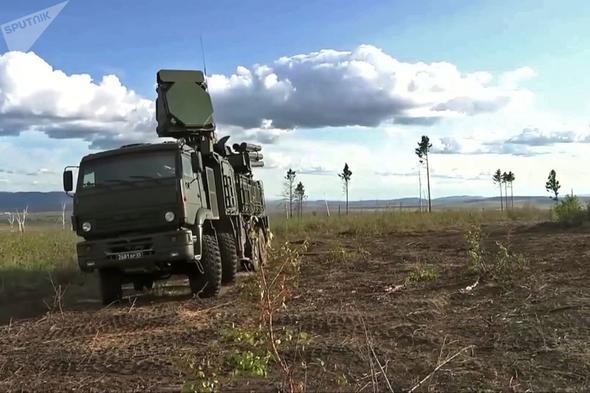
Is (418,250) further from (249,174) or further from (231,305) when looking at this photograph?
(231,305)

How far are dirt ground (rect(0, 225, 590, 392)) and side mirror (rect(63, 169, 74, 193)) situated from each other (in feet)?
6.68

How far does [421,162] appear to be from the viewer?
6400 cm

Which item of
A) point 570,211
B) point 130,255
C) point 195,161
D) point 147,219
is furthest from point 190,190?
point 570,211

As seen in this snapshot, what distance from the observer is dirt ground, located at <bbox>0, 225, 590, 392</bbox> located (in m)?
5.68

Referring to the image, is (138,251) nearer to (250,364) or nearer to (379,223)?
(250,364)

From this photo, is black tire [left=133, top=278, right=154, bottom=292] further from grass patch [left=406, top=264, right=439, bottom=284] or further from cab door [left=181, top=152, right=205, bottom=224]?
grass patch [left=406, top=264, right=439, bottom=284]

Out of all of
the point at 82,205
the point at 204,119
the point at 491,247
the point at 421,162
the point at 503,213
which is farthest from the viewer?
the point at 421,162

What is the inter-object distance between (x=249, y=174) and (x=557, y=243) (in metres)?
8.87

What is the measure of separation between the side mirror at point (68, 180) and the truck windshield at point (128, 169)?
0.72ft

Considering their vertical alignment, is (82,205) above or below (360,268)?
above

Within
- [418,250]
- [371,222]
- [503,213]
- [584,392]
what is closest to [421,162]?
[503,213]

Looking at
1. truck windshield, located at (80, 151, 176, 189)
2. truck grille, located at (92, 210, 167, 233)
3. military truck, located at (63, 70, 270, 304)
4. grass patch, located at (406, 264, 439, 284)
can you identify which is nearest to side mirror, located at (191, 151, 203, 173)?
military truck, located at (63, 70, 270, 304)

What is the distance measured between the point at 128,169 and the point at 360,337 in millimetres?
5443

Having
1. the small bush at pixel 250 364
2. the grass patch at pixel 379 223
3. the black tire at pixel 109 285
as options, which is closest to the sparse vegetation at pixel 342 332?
the small bush at pixel 250 364
